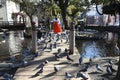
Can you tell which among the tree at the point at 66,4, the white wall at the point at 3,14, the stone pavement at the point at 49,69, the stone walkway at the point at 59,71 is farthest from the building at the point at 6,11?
the stone walkway at the point at 59,71

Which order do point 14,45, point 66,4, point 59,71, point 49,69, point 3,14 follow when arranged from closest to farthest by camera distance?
1. point 59,71
2. point 49,69
3. point 66,4
4. point 14,45
5. point 3,14

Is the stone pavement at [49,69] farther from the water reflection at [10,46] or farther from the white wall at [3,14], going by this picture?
the white wall at [3,14]

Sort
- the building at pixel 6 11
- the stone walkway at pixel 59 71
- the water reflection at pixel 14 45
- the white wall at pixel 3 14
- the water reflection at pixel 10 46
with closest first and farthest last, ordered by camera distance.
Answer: the stone walkway at pixel 59 71, the water reflection at pixel 10 46, the water reflection at pixel 14 45, the building at pixel 6 11, the white wall at pixel 3 14

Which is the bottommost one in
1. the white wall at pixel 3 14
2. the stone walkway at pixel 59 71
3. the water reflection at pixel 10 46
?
the water reflection at pixel 10 46

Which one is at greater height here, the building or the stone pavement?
the building

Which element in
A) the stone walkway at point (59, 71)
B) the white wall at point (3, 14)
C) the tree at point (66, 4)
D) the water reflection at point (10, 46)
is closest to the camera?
the stone walkway at point (59, 71)

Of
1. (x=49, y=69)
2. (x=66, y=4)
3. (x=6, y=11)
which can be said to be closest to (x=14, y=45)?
(x=66, y=4)

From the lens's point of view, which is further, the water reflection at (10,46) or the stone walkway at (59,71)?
the water reflection at (10,46)

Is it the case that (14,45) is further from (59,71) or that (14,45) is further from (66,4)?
(59,71)

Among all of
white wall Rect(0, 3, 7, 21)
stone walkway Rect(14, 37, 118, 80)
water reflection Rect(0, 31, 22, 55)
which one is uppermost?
white wall Rect(0, 3, 7, 21)

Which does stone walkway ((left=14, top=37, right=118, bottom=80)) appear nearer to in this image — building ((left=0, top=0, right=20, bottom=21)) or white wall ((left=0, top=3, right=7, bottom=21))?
building ((left=0, top=0, right=20, bottom=21))

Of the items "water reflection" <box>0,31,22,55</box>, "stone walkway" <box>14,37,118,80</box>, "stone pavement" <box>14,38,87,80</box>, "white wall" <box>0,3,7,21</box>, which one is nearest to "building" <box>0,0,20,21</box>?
"white wall" <box>0,3,7,21</box>

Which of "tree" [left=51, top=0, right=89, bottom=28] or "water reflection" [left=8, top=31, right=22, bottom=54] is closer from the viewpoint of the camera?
"tree" [left=51, top=0, right=89, bottom=28]

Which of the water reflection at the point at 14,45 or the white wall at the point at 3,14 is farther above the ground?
the white wall at the point at 3,14
